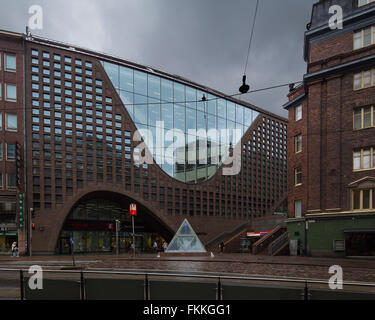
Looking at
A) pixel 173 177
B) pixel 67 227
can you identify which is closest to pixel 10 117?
pixel 67 227

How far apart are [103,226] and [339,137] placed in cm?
3711

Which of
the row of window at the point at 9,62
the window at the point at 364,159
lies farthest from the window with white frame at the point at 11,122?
the window at the point at 364,159

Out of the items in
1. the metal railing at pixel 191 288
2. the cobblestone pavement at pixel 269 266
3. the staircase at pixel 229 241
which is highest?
the metal railing at pixel 191 288

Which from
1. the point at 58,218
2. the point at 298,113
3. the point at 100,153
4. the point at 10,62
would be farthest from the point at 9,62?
the point at 298,113

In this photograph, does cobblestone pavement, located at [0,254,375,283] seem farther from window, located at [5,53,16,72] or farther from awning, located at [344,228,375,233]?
window, located at [5,53,16,72]

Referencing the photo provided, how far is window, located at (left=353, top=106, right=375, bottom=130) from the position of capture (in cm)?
2431

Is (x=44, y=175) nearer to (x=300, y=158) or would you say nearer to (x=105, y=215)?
(x=105, y=215)

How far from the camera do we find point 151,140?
170ft

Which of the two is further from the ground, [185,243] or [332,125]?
[332,125]

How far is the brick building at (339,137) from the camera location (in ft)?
79.5

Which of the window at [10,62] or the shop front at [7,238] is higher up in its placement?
the window at [10,62]

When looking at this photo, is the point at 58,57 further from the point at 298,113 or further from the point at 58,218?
the point at 298,113

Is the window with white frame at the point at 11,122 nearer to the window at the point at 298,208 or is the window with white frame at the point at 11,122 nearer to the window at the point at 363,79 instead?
the window at the point at 298,208

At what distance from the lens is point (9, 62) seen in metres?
40.7
